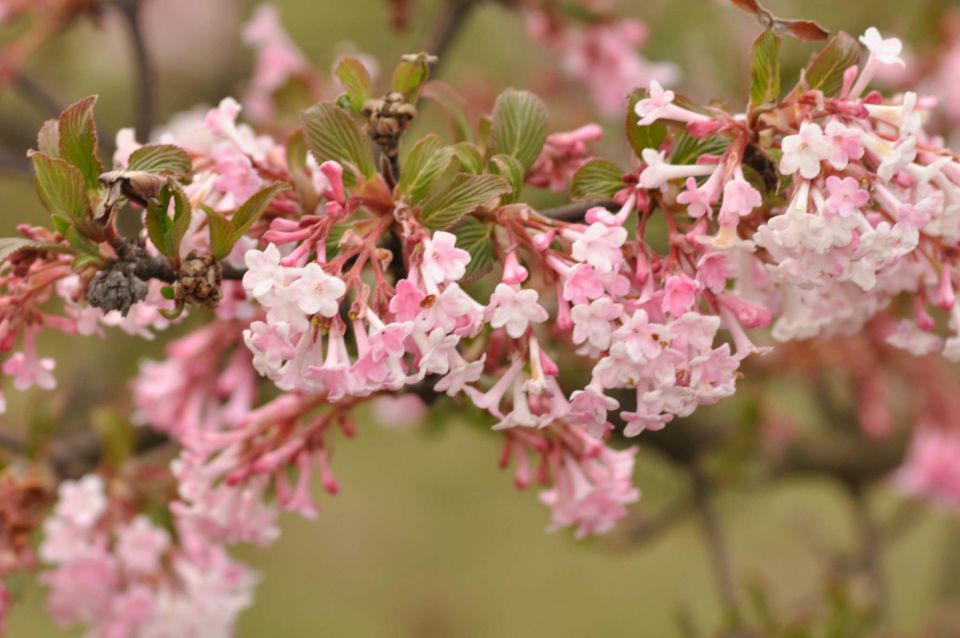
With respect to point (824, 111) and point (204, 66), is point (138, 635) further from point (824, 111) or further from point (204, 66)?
point (204, 66)

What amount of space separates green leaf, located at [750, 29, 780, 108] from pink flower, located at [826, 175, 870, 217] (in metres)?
0.12

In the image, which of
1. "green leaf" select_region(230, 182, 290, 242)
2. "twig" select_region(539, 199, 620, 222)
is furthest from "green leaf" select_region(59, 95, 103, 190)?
"twig" select_region(539, 199, 620, 222)

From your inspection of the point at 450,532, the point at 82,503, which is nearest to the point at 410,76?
the point at 82,503

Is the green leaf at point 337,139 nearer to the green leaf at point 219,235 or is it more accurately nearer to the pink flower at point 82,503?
the green leaf at point 219,235

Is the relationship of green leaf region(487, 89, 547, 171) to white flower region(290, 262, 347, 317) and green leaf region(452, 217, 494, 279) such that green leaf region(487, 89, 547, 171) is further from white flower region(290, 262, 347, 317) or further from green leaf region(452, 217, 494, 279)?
white flower region(290, 262, 347, 317)

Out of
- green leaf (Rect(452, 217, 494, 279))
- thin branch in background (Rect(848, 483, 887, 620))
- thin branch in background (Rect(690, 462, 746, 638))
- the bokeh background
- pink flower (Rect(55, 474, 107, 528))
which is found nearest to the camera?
green leaf (Rect(452, 217, 494, 279))

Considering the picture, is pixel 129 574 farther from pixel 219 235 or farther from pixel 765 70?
pixel 765 70

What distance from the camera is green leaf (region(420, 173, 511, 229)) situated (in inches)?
32.0

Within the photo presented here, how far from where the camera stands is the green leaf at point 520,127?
90 centimetres

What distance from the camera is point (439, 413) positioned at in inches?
59.9

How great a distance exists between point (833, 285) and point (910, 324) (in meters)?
0.15

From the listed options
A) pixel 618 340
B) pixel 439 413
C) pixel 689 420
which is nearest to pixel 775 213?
pixel 618 340

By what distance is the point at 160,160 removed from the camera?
82cm

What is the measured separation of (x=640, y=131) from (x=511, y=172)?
11 centimetres
